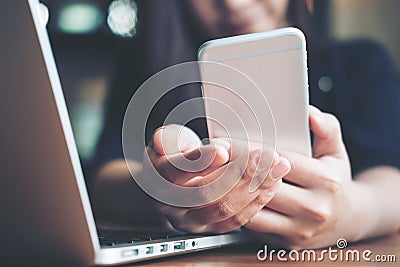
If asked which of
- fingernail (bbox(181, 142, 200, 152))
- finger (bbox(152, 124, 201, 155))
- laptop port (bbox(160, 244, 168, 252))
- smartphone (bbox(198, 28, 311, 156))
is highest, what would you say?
smartphone (bbox(198, 28, 311, 156))

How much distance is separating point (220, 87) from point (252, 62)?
37mm

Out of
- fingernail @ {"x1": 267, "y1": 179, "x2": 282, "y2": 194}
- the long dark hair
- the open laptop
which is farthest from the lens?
the long dark hair

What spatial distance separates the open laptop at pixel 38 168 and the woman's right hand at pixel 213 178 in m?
0.07

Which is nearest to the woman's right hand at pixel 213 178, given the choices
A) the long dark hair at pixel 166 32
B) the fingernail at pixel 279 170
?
the fingernail at pixel 279 170

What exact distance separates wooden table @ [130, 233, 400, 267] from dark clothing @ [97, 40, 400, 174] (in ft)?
0.38

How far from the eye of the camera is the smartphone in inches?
22.1

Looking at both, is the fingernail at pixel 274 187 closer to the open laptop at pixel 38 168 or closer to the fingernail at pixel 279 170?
the fingernail at pixel 279 170

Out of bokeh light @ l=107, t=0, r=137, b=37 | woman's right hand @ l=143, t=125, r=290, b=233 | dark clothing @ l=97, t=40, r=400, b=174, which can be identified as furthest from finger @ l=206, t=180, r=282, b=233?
bokeh light @ l=107, t=0, r=137, b=37

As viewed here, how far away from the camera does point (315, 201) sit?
623mm

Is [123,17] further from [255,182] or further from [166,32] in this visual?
[255,182]

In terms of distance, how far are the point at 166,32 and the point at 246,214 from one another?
11.8 inches

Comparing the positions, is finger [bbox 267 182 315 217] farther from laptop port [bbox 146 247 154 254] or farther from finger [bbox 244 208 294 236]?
laptop port [bbox 146 247 154 254]

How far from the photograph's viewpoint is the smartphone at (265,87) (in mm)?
561

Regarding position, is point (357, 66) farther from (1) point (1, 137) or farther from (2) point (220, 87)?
(1) point (1, 137)
